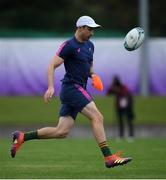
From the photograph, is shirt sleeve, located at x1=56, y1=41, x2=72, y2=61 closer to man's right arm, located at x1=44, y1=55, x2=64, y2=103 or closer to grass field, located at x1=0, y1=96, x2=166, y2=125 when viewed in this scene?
man's right arm, located at x1=44, y1=55, x2=64, y2=103

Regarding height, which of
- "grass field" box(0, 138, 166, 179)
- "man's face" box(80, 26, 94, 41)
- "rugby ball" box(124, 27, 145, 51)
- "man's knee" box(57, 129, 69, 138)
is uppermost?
"man's face" box(80, 26, 94, 41)

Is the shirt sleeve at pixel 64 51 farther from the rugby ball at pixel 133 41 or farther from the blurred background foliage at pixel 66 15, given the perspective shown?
the blurred background foliage at pixel 66 15

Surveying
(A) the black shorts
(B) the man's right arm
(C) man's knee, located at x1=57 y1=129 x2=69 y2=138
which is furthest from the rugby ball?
(C) man's knee, located at x1=57 y1=129 x2=69 y2=138

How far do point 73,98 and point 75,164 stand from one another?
6.66 feet

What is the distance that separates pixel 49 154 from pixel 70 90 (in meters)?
4.84

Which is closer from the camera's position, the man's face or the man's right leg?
the man's face

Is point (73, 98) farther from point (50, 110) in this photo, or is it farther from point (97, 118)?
point (50, 110)

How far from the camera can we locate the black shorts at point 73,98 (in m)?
15.2

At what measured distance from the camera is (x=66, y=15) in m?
46.1

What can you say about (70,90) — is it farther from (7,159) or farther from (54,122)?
(54,122)

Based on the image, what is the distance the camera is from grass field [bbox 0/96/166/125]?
114 feet

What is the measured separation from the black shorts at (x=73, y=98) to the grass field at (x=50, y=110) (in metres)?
19.2

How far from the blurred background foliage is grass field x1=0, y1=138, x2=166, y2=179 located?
22.8 metres

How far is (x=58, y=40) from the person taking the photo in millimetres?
36469
